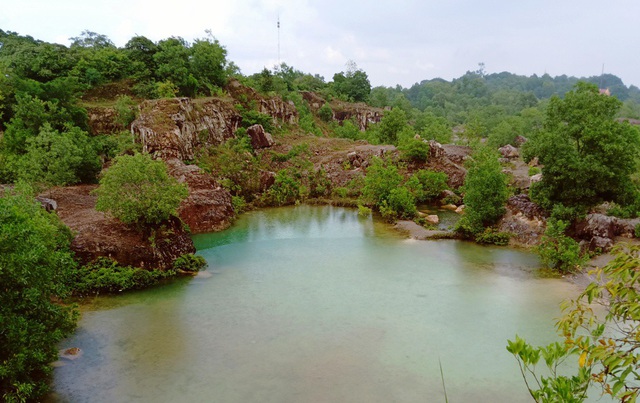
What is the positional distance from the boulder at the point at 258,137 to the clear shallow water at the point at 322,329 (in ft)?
52.9

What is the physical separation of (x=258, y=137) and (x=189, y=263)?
19.3 meters

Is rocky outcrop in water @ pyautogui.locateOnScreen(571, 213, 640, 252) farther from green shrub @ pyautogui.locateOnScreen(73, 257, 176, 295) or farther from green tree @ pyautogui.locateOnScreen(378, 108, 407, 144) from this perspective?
green tree @ pyautogui.locateOnScreen(378, 108, 407, 144)

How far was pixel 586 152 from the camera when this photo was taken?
63.6 ft

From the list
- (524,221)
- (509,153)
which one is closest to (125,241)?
(524,221)

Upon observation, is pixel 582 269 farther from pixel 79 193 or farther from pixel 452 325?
pixel 79 193

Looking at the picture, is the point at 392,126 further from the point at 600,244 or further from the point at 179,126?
the point at 600,244

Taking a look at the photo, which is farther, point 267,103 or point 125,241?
point 267,103

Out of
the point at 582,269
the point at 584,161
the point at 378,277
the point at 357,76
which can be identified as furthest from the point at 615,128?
the point at 357,76

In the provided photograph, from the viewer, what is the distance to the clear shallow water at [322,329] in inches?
393

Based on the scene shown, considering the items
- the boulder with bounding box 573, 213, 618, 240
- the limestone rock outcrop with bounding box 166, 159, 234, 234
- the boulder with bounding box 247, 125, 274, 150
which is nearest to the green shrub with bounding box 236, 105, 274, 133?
the boulder with bounding box 247, 125, 274, 150

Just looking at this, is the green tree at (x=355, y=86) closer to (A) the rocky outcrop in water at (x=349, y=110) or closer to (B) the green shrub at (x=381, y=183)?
(A) the rocky outcrop in water at (x=349, y=110)

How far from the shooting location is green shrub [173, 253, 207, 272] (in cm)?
1681

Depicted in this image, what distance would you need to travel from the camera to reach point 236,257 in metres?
19.0

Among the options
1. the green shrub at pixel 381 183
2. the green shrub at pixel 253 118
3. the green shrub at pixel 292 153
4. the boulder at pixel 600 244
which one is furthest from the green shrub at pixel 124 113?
the boulder at pixel 600 244
